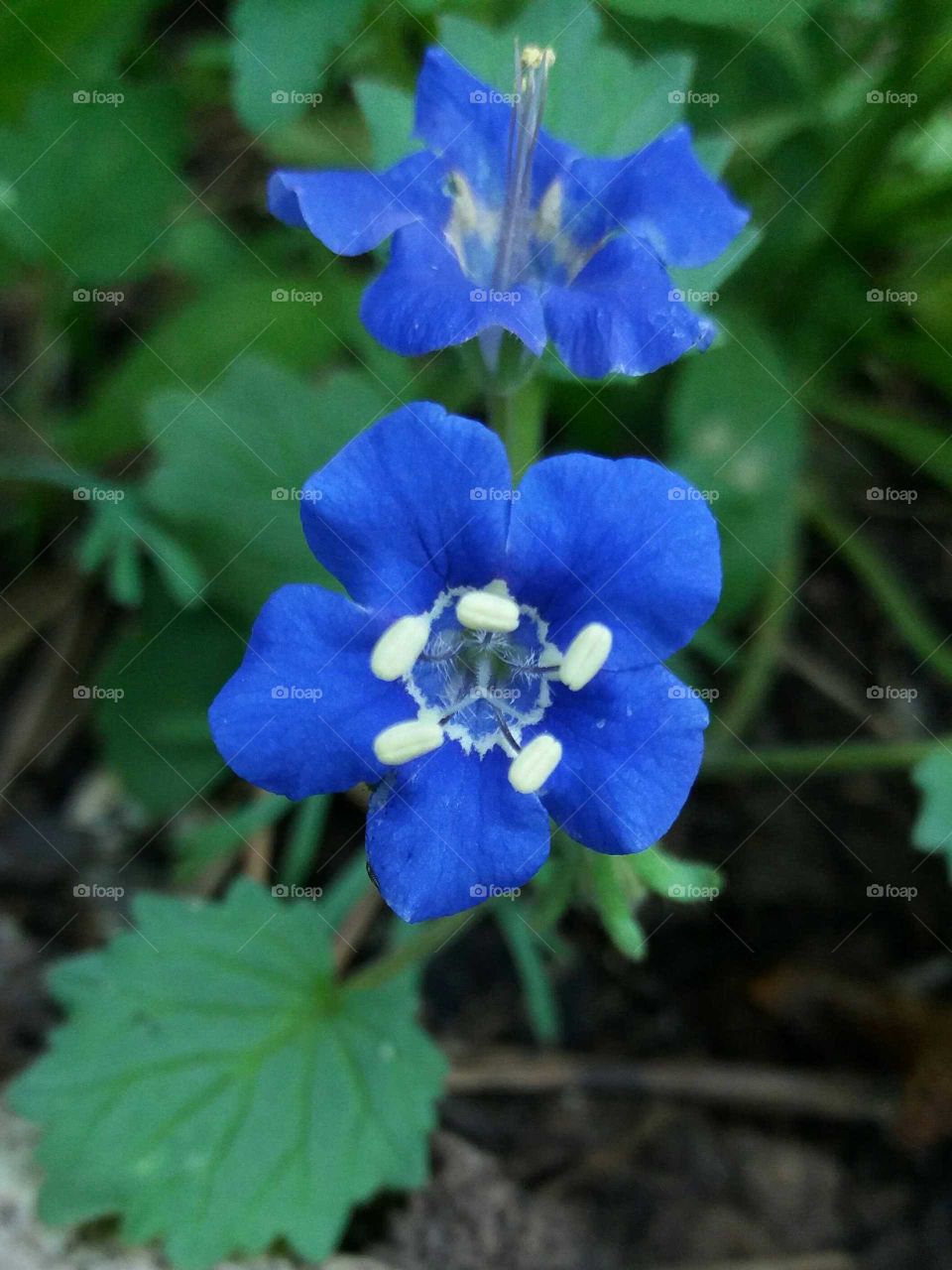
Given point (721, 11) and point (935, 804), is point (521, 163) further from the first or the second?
point (935, 804)

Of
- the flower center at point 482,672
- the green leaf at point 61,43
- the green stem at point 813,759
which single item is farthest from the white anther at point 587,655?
the green leaf at point 61,43

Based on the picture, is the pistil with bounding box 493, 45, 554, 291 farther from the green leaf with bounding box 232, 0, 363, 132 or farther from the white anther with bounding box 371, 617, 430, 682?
the white anther with bounding box 371, 617, 430, 682

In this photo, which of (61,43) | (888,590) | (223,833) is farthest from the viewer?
(888,590)

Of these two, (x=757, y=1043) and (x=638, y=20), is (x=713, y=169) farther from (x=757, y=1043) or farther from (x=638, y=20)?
(x=757, y=1043)

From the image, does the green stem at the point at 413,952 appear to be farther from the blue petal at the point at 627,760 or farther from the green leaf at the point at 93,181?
the green leaf at the point at 93,181

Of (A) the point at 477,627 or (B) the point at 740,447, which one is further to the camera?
(B) the point at 740,447

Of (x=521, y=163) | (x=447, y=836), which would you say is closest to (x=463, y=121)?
(x=521, y=163)

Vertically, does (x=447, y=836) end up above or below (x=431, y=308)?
below

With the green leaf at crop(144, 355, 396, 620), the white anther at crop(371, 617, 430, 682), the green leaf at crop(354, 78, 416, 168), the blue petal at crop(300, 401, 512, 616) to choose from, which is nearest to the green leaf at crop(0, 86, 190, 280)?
the green leaf at crop(144, 355, 396, 620)
